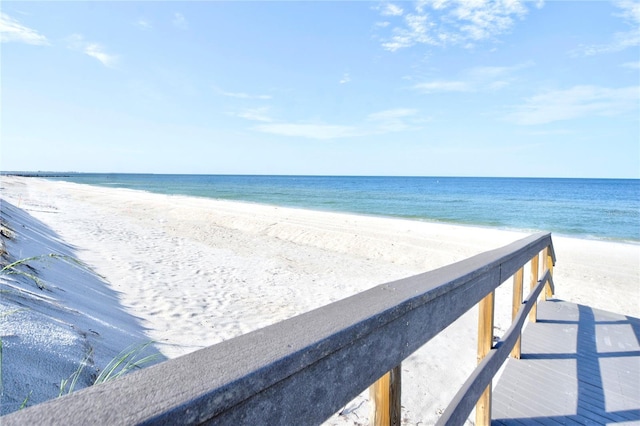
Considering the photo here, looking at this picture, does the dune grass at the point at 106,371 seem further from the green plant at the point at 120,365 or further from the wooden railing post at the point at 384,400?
the wooden railing post at the point at 384,400

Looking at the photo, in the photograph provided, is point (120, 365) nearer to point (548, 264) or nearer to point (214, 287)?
point (214, 287)

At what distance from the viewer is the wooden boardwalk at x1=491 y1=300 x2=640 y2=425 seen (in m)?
2.68

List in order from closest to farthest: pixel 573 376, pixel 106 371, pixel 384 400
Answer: pixel 384 400 < pixel 106 371 < pixel 573 376

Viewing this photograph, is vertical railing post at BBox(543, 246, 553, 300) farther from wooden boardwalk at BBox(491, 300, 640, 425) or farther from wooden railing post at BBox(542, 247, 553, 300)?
wooden boardwalk at BBox(491, 300, 640, 425)

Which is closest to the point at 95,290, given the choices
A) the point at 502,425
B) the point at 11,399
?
the point at 11,399

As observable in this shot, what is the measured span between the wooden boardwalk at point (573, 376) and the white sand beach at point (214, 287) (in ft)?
2.31

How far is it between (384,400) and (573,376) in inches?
119

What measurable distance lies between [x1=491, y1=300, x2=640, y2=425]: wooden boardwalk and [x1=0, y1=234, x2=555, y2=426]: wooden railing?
1970mm

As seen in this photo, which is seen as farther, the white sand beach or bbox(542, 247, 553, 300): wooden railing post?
bbox(542, 247, 553, 300): wooden railing post

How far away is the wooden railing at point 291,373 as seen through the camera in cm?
53

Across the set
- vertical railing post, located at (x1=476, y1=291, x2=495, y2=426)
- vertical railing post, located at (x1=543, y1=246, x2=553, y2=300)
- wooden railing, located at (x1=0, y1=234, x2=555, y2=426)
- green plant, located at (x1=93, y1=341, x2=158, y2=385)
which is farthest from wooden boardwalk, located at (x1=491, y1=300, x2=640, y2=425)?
green plant, located at (x1=93, y1=341, x2=158, y2=385)

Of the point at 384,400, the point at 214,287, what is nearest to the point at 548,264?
the point at 384,400

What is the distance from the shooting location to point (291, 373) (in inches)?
28.1

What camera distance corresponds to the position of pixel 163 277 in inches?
262
